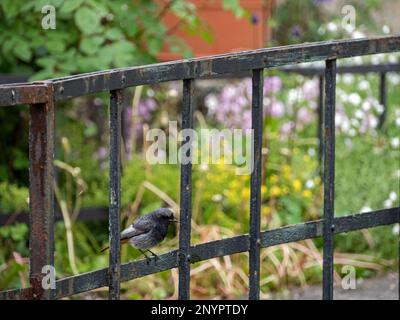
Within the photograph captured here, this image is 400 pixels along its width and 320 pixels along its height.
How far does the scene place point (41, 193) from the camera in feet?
6.74

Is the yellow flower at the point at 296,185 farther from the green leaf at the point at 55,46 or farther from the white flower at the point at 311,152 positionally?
the green leaf at the point at 55,46

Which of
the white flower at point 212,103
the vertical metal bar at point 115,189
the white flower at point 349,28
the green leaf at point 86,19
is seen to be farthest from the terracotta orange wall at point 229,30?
the vertical metal bar at point 115,189

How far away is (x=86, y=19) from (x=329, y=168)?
229 centimetres

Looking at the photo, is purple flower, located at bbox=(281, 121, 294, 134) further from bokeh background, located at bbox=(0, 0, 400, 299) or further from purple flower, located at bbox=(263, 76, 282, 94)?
purple flower, located at bbox=(263, 76, 282, 94)

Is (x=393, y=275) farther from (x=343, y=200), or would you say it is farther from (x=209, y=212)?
(x=209, y=212)

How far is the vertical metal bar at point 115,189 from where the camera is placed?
2.16 m

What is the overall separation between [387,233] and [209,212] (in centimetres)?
95

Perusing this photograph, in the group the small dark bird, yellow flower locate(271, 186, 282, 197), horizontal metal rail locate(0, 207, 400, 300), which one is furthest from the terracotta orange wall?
the small dark bird

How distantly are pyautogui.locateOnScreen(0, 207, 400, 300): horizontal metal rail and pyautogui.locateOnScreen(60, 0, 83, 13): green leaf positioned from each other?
85.3 inches

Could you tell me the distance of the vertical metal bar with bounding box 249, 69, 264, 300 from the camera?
2381 millimetres

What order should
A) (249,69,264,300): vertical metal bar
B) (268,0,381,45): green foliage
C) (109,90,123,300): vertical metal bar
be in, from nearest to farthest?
(109,90,123,300): vertical metal bar, (249,69,264,300): vertical metal bar, (268,0,381,45): green foliage

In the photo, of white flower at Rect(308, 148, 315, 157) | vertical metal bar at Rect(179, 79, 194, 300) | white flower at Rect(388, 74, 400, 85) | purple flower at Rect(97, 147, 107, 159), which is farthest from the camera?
white flower at Rect(388, 74, 400, 85)

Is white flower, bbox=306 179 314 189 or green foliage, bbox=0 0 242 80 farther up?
green foliage, bbox=0 0 242 80
